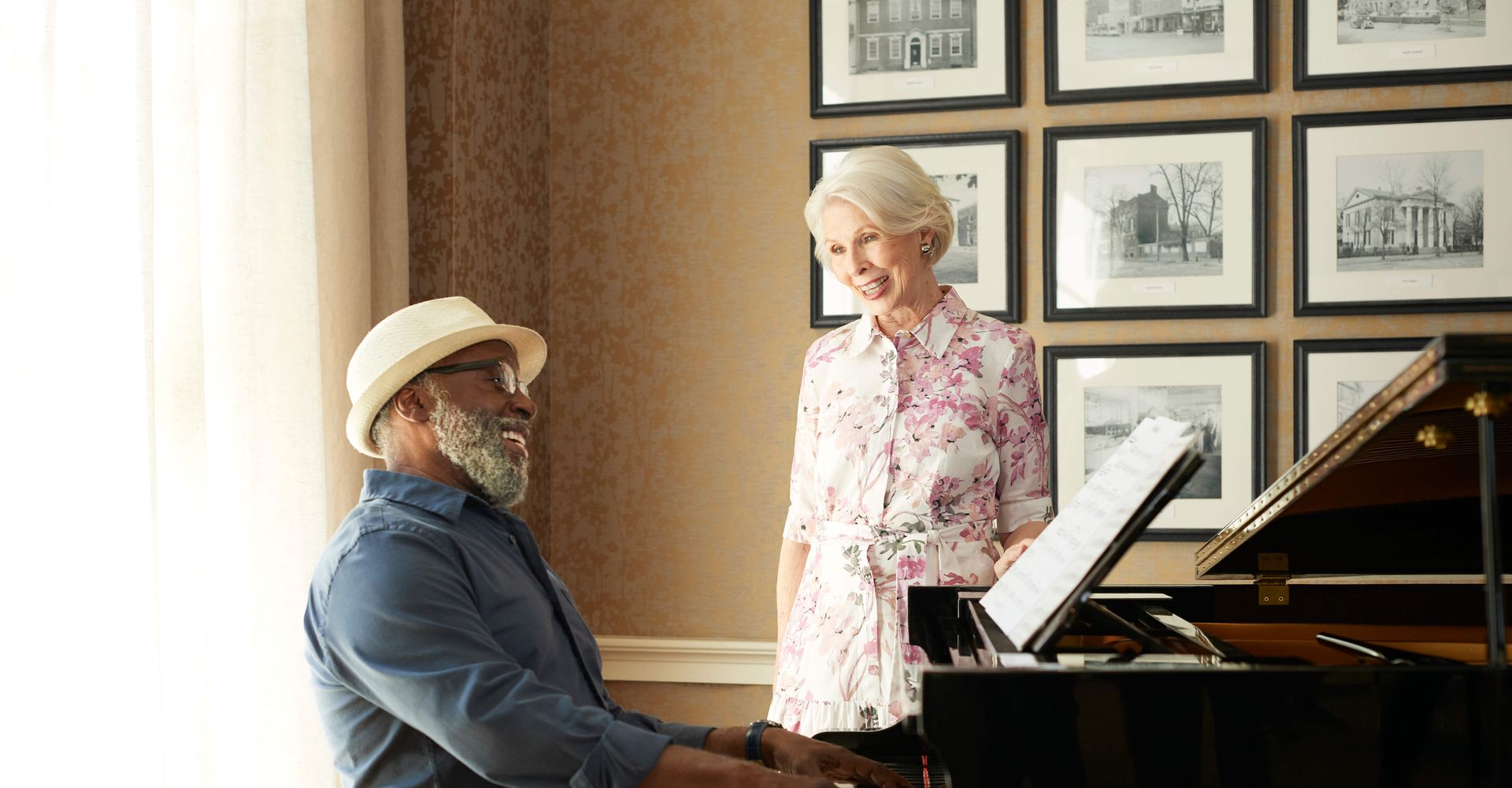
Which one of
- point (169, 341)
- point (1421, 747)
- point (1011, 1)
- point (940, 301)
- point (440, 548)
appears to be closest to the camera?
point (1421, 747)

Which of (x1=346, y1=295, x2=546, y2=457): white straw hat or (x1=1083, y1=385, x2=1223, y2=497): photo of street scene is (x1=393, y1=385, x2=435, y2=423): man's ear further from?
(x1=1083, y1=385, x2=1223, y2=497): photo of street scene

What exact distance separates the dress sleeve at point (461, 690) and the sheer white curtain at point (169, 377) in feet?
1.71

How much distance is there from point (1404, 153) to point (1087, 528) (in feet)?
7.24

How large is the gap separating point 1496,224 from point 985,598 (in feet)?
6.99

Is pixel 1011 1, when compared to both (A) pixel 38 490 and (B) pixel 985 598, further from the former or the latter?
(A) pixel 38 490

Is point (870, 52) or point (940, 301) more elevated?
point (870, 52)

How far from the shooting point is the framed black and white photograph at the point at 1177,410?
10.2ft

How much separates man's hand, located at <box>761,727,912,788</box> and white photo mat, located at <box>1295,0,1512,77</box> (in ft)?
7.79

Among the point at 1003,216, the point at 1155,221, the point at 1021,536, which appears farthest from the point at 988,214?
the point at 1021,536

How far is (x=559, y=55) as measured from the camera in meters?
3.50

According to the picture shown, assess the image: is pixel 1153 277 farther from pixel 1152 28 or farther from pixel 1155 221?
pixel 1152 28

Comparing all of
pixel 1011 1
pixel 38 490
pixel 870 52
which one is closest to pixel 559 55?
pixel 870 52

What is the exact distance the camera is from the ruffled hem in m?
2.15

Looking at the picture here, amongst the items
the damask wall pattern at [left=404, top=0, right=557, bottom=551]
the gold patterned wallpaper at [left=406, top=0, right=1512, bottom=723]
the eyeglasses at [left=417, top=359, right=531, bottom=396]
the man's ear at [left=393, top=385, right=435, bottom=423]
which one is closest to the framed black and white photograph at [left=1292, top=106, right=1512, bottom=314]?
the gold patterned wallpaper at [left=406, top=0, right=1512, bottom=723]
